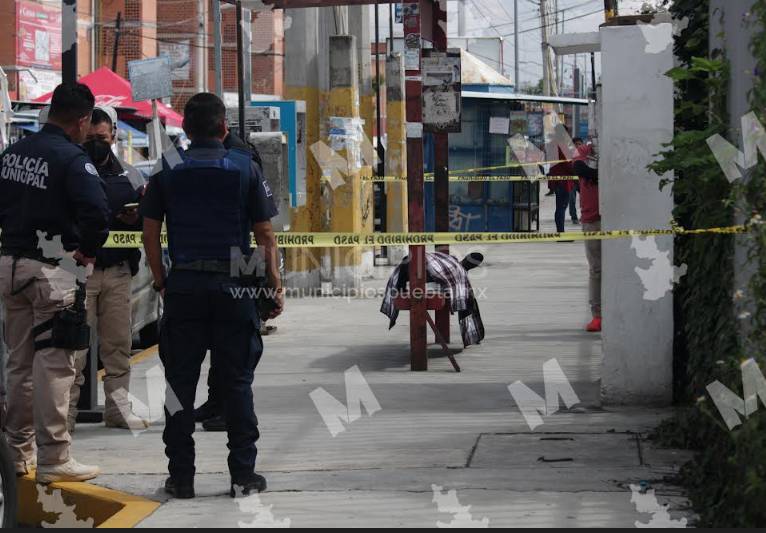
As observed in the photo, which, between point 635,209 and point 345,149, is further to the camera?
point 345,149

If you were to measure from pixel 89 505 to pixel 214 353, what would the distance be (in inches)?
41.1

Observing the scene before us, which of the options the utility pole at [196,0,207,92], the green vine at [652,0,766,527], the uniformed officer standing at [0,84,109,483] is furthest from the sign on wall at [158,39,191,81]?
the uniformed officer standing at [0,84,109,483]

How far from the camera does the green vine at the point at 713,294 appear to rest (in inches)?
220

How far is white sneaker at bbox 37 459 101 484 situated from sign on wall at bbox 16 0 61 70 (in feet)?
110

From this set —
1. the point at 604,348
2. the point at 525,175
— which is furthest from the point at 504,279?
the point at 604,348

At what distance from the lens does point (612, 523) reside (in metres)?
6.03

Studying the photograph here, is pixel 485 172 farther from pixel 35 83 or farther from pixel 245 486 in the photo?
pixel 245 486

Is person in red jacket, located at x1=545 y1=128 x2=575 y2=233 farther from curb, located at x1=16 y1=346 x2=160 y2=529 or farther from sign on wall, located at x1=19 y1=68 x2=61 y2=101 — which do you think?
curb, located at x1=16 y1=346 x2=160 y2=529

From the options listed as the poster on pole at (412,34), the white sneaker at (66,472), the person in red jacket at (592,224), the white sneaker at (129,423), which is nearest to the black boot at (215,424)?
the white sneaker at (129,423)

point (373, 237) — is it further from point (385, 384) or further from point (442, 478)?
point (442, 478)

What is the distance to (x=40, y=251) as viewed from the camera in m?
7.25

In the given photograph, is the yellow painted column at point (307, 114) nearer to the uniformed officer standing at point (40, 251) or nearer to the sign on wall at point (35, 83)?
the uniformed officer standing at point (40, 251)

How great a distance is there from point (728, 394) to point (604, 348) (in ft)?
9.84

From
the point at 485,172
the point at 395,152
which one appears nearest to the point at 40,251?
the point at 395,152
